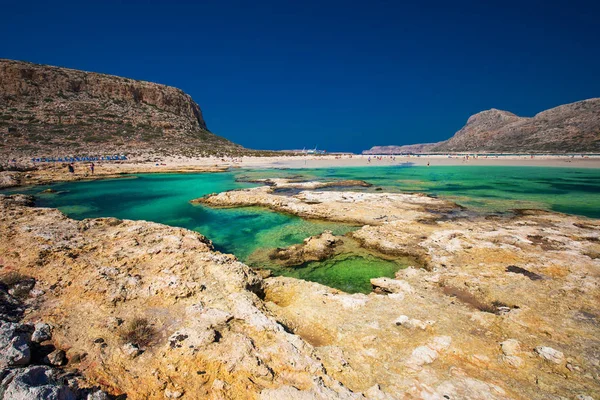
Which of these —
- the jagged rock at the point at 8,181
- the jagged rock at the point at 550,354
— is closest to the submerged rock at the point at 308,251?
the jagged rock at the point at 550,354

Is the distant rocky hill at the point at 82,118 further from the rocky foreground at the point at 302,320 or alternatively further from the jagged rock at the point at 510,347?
the jagged rock at the point at 510,347

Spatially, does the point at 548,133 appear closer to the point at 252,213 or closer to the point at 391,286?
the point at 252,213

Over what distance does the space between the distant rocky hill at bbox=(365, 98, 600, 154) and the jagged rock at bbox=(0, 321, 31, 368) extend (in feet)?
342

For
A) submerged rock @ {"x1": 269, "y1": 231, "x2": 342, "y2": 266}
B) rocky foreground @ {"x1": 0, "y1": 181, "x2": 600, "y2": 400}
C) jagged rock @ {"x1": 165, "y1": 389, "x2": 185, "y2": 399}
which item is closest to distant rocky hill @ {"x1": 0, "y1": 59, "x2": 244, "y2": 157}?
submerged rock @ {"x1": 269, "y1": 231, "x2": 342, "y2": 266}

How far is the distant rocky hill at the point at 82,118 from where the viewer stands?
54.5 metres

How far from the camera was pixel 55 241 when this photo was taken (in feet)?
24.7

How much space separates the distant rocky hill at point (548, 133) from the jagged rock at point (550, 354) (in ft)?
321

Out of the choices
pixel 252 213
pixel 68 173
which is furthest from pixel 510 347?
pixel 68 173

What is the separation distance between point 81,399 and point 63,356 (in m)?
1.12

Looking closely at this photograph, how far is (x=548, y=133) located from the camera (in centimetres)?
8875

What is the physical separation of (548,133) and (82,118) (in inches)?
5292

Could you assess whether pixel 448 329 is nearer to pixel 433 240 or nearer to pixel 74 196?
pixel 433 240

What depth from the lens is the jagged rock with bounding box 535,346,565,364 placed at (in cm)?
438

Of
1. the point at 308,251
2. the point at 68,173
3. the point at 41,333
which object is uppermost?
the point at 68,173
